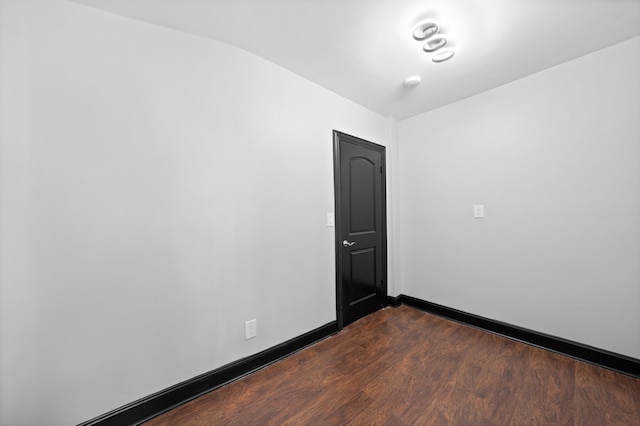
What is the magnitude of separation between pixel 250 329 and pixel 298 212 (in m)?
1.02

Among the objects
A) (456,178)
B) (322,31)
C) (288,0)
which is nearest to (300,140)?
(322,31)

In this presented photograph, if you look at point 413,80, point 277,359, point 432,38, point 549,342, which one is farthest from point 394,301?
point 432,38

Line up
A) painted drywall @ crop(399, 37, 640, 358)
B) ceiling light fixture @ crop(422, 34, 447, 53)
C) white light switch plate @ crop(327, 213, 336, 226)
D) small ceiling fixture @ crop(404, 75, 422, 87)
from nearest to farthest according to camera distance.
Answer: ceiling light fixture @ crop(422, 34, 447, 53) → painted drywall @ crop(399, 37, 640, 358) → small ceiling fixture @ crop(404, 75, 422, 87) → white light switch plate @ crop(327, 213, 336, 226)

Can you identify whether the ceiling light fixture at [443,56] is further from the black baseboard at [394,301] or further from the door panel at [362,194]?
the black baseboard at [394,301]

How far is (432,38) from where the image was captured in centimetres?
169

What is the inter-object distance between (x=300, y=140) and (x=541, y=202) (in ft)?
7.32

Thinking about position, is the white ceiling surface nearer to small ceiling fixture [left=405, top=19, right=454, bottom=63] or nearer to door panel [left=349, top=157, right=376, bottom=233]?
small ceiling fixture [left=405, top=19, right=454, bottom=63]

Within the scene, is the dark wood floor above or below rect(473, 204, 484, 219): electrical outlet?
below

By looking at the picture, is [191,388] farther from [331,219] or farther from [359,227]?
[359,227]

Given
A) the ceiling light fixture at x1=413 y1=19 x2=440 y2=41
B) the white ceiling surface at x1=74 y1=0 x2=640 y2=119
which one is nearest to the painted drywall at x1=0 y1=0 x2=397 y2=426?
the white ceiling surface at x1=74 y1=0 x2=640 y2=119

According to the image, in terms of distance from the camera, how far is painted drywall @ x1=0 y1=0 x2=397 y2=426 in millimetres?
1174

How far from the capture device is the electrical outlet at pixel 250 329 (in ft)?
6.03

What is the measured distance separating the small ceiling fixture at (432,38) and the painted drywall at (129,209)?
43.0 inches

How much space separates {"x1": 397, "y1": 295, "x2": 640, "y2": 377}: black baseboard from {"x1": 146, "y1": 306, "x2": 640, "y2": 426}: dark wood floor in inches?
3.0
